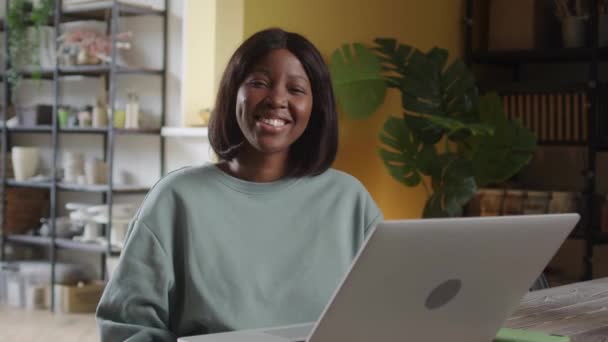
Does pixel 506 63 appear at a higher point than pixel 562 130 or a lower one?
higher

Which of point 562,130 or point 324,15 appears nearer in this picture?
point 324,15

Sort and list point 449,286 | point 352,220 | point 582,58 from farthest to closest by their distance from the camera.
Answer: point 582,58 < point 352,220 < point 449,286

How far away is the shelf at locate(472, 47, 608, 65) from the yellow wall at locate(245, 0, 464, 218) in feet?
0.54

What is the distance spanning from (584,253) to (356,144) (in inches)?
47.0

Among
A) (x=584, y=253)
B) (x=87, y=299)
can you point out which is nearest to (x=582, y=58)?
(x=584, y=253)

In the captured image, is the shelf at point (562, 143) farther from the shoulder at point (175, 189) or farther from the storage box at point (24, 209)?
the storage box at point (24, 209)

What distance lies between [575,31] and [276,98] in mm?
3403

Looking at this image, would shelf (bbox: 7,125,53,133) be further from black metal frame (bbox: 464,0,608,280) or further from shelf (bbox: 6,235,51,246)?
black metal frame (bbox: 464,0,608,280)

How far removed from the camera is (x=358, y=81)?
410cm

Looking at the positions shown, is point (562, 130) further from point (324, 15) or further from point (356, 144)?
point (324, 15)

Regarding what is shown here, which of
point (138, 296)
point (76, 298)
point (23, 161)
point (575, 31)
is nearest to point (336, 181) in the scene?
point (138, 296)

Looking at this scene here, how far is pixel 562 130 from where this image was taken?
15.0ft

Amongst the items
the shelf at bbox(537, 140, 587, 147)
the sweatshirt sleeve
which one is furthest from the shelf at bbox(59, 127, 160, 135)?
the sweatshirt sleeve

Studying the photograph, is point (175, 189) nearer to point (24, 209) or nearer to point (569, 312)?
point (569, 312)
